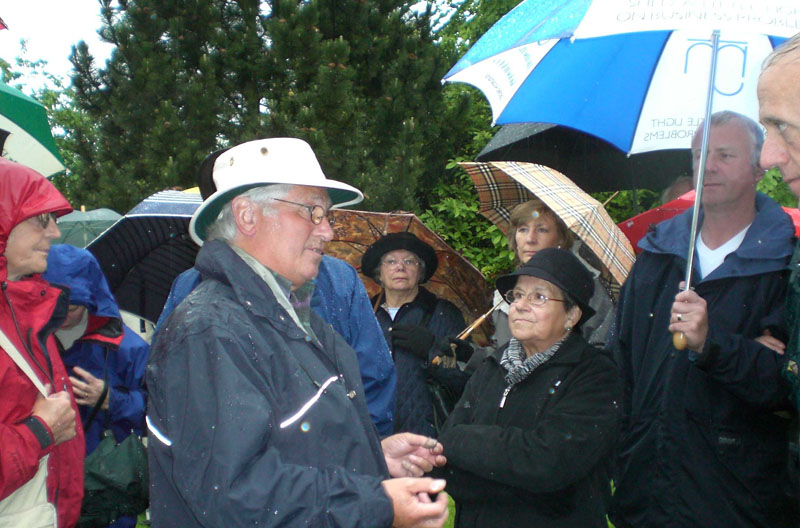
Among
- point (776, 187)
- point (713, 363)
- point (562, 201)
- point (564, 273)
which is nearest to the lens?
point (713, 363)

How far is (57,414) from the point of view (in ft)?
8.60

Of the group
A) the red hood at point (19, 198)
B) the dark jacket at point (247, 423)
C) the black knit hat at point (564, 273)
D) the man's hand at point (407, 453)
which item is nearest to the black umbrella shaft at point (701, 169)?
the black knit hat at point (564, 273)

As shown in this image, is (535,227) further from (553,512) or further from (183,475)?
(183,475)

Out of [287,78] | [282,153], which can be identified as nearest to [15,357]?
[282,153]

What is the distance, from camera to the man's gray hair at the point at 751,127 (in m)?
2.96

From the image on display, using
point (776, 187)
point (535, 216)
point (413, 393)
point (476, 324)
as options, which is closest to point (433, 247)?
point (476, 324)

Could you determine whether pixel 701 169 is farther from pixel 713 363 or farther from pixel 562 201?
pixel 562 201

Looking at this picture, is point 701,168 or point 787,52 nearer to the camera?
point 787,52

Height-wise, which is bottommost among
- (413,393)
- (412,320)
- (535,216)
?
(413,393)

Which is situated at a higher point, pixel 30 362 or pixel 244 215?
pixel 244 215

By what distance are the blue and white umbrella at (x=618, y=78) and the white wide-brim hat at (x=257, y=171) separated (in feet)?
3.22

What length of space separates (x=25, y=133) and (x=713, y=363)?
312 cm

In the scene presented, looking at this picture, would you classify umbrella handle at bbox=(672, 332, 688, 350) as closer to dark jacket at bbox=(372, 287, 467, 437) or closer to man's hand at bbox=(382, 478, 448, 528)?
man's hand at bbox=(382, 478, 448, 528)

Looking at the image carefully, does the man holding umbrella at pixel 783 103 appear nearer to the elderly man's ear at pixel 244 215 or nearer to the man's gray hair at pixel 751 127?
the man's gray hair at pixel 751 127
